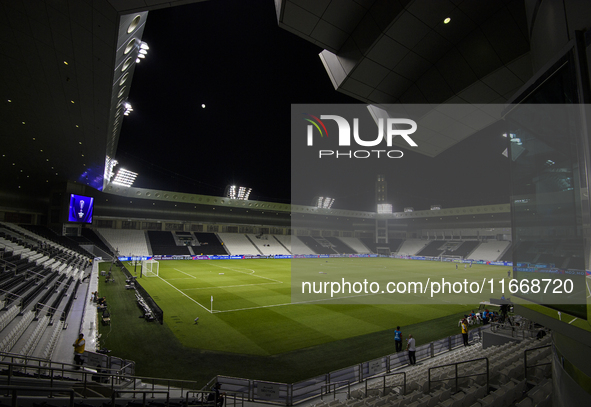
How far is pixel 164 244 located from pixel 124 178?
15623 mm

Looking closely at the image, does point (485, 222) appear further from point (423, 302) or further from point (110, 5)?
point (110, 5)

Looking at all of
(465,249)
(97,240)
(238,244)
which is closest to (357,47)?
(97,240)

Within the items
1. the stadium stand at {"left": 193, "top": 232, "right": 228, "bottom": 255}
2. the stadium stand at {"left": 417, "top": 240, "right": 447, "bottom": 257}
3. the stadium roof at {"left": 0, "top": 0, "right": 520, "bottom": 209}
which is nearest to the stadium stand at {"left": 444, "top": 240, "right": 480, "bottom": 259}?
the stadium stand at {"left": 417, "top": 240, "right": 447, "bottom": 257}

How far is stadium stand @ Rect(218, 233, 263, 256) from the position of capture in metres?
61.8

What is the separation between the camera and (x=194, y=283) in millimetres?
28578

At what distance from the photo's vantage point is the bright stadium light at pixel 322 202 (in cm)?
7162


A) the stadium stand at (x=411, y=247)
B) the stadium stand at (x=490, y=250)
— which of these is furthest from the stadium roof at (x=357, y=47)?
the stadium stand at (x=411, y=247)

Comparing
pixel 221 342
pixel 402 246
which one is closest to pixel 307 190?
pixel 402 246

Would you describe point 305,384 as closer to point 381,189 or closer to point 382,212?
point 382,212

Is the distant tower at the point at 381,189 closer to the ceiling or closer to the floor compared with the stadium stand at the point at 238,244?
closer to the ceiling

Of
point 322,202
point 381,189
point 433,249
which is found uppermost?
point 381,189

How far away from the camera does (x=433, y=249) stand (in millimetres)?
71750

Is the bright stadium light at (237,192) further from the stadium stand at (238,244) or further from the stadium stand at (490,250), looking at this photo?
the stadium stand at (490,250)

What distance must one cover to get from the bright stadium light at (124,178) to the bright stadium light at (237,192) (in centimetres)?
1543
